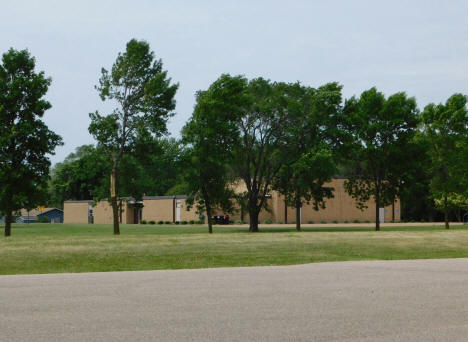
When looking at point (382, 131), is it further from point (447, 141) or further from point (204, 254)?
point (204, 254)

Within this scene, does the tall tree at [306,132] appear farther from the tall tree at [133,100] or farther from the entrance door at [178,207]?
the entrance door at [178,207]

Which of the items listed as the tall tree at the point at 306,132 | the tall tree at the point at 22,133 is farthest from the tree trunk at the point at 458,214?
the tall tree at the point at 22,133

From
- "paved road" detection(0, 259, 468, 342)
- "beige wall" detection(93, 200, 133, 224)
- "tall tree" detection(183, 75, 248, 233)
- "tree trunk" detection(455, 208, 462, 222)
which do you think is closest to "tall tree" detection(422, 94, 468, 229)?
"tall tree" detection(183, 75, 248, 233)

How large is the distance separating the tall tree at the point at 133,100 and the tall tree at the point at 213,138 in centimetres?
255

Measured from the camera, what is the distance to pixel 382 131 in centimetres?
4662

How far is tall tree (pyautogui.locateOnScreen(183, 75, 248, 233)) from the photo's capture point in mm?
40969

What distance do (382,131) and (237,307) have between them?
130ft

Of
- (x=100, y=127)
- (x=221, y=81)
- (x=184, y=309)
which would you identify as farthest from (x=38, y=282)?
(x=221, y=81)

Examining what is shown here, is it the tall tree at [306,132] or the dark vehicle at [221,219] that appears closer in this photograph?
the tall tree at [306,132]

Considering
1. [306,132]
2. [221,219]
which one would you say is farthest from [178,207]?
[306,132]

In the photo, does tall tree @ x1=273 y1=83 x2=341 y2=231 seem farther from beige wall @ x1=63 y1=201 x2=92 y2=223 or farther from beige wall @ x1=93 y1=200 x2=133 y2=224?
beige wall @ x1=63 y1=201 x2=92 y2=223

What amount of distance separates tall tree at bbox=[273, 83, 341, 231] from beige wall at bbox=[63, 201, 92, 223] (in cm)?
5518

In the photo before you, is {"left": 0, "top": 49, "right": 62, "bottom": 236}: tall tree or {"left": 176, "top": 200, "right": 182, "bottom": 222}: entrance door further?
{"left": 176, "top": 200, "right": 182, "bottom": 222}: entrance door

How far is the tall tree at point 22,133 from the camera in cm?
3369
